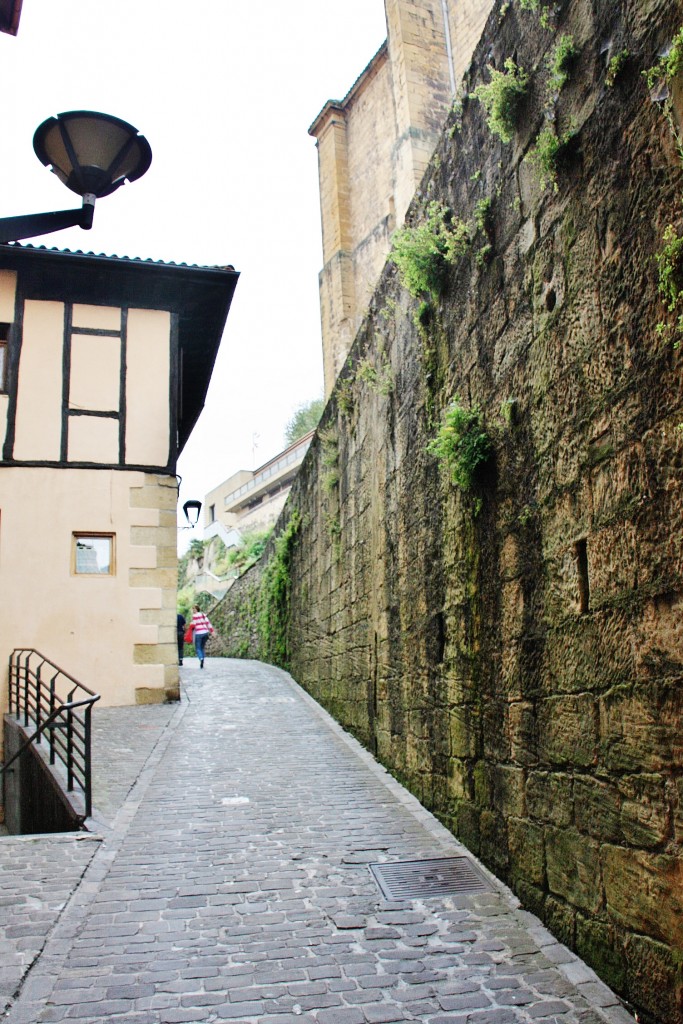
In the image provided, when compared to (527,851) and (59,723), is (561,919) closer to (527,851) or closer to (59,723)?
(527,851)

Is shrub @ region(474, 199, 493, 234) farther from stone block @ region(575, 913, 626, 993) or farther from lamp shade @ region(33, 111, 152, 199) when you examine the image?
stone block @ region(575, 913, 626, 993)

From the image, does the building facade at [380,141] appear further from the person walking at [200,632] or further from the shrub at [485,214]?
Result: the shrub at [485,214]

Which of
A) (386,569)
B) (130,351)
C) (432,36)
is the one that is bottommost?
(386,569)

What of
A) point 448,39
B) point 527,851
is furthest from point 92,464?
point 448,39

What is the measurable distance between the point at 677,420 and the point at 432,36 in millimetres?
22488

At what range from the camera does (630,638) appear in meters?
3.10

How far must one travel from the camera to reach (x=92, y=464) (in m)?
11.4

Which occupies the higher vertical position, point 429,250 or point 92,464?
point 429,250

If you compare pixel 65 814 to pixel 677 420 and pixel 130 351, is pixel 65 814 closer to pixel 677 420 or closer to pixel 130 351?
pixel 677 420

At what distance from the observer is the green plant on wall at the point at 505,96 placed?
409cm

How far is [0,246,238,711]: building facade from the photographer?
10.9m

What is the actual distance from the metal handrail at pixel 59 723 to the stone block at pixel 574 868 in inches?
136

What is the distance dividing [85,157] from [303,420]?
1764 inches

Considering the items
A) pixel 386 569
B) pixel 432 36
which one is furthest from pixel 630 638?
pixel 432 36
